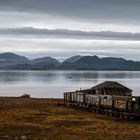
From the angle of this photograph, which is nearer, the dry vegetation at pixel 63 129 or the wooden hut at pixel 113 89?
the dry vegetation at pixel 63 129

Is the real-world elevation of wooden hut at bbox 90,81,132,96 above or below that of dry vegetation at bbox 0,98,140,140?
above

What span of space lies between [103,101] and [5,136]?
98.1 feet

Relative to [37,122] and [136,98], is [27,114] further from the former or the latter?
[136,98]

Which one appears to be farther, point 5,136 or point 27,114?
point 27,114

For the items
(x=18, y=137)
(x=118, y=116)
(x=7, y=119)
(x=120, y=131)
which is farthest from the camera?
(x=118, y=116)

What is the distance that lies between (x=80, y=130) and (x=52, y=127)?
4004 mm

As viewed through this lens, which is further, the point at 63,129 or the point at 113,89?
the point at 113,89

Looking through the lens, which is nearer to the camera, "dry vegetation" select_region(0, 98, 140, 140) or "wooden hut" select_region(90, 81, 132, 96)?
"dry vegetation" select_region(0, 98, 140, 140)

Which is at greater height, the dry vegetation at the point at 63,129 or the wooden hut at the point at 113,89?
the wooden hut at the point at 113,89

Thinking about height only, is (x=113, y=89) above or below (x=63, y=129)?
above

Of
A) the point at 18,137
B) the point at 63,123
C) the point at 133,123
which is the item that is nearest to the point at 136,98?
the point at 133,123

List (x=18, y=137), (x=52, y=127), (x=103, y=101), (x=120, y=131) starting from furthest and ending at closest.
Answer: (x=103, y=101), (x=52, y=127), (x=120, y=131), (x=18, y=137)

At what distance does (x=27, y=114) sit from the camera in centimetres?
6588

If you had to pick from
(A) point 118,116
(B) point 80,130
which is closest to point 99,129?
(B) point 80,130
